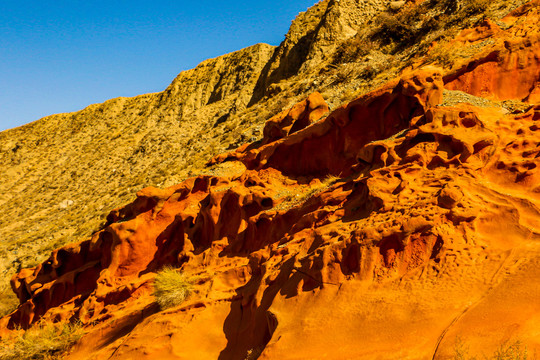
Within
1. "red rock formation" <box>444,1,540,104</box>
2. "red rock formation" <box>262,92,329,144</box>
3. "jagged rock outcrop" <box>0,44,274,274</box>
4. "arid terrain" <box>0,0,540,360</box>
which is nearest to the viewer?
"arid terrain" <box>0,0,540,360</box>

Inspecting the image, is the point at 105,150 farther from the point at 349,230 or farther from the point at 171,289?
the point at 349,230

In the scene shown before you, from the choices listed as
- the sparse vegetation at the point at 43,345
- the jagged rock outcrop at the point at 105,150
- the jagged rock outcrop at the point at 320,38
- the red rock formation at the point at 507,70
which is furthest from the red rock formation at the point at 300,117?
the jagged rock outcrop at the point at 320,38

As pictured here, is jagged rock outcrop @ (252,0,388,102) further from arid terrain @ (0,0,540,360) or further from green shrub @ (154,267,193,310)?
green shrub @ (154,267,193,310)

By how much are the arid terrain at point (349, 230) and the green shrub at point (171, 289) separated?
2.4 inches

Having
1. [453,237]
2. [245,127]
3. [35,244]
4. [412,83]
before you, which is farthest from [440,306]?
[35,244]

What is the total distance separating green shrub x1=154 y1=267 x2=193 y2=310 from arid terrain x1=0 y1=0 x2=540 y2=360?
62 millimetres

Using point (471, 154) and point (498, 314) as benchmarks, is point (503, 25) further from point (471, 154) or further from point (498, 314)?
point (498, 314)

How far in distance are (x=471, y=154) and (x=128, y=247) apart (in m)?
11.6

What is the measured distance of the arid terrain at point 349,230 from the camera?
6.12 meters

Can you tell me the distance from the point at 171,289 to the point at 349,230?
5160 mm

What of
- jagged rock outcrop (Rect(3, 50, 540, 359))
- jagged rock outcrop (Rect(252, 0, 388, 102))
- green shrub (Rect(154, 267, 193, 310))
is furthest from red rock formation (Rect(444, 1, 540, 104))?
jagged rock outcrop (Rect(252, 0, 388, 102))

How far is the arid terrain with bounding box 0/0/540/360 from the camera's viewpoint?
6121 millimetres

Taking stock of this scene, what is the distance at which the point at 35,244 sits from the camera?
25.3 meters

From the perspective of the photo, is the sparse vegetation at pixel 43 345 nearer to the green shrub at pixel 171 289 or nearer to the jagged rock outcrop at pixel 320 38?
the green shrub at pixel 171 289
